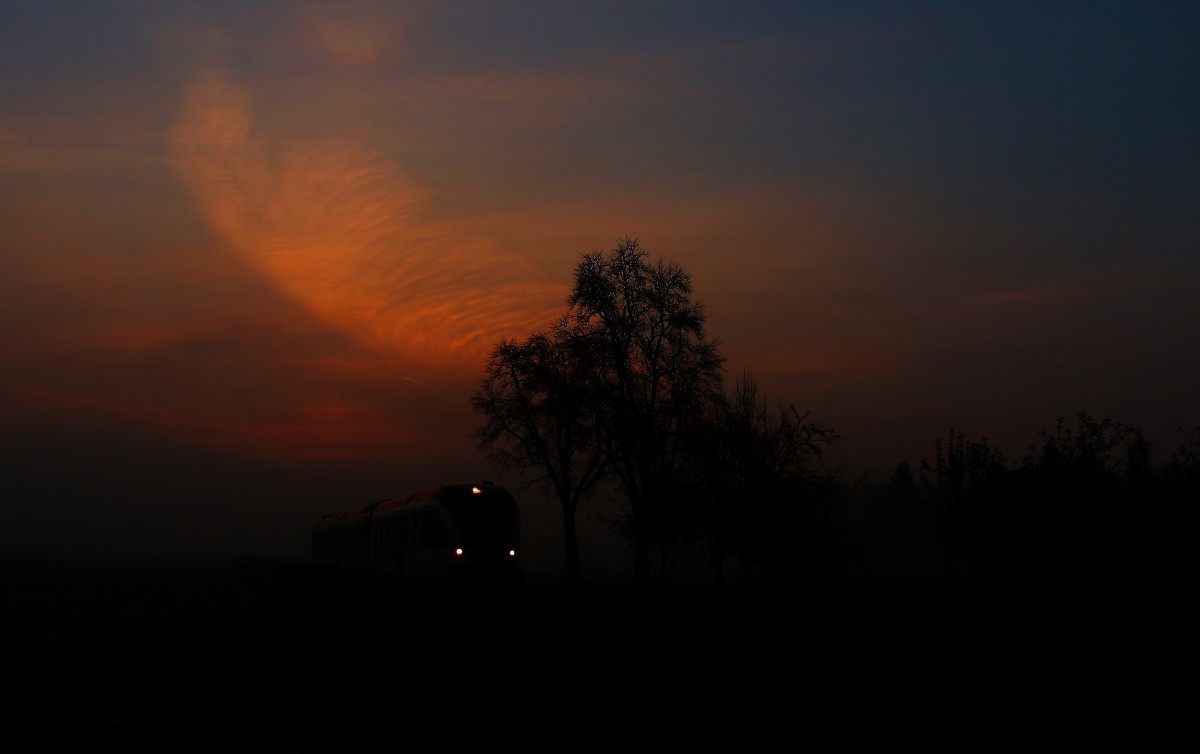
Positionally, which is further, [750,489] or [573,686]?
[750,489]

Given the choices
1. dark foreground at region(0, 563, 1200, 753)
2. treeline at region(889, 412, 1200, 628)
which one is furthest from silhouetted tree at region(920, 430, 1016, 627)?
dark foreground at region(0, 563, 1200, 753)

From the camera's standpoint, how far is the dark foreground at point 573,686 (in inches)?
435

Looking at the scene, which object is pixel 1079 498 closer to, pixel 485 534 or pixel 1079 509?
pixel 1079 509

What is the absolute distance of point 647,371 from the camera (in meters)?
42.8

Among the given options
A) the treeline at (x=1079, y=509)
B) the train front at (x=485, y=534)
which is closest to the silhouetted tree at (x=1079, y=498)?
the treeline at (x=1079, y=509)

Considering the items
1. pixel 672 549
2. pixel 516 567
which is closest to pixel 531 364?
pixel 672 549

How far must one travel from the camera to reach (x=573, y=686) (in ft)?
46.8

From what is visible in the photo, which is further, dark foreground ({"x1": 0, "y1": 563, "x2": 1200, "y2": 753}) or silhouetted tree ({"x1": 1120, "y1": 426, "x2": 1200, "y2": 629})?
silhouetted tree ({"x1": 1120, "y1": 426, "x2": 1200, "y2": 629})

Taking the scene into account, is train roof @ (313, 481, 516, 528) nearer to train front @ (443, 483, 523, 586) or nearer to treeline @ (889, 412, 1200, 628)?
train front @ (443, 483, 523, 586)

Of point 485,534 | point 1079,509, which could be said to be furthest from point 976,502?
point 485,534

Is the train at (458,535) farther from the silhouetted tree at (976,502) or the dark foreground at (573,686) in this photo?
the silhouetted tree at (976,502)

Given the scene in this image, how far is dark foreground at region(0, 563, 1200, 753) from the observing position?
36.2 feet

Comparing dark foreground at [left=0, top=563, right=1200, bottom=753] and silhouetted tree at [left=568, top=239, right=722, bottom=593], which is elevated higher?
silhouetted tree at [left=568, top=239, right=722, bottom=593]

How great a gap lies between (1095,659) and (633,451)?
1067 inches
